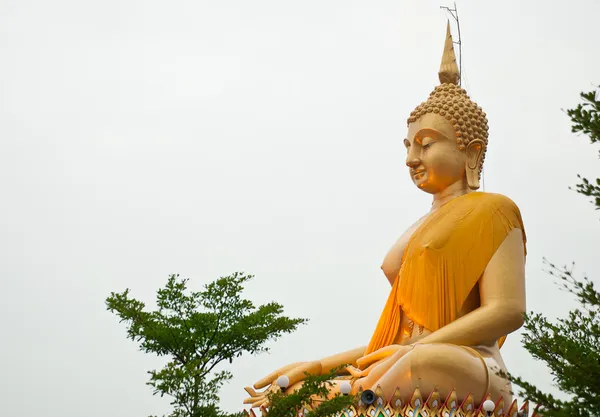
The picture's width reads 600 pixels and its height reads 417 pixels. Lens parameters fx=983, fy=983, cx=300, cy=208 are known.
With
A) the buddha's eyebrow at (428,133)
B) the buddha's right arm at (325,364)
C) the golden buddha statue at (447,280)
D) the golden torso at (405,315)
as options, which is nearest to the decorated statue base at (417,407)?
the golden buddha statue at (447,280)

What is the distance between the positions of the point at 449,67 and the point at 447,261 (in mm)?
2565

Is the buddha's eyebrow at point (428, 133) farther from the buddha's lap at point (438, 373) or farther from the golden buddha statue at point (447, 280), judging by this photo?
the buddha's lap at point (438, 373)

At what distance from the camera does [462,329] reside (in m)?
9.05

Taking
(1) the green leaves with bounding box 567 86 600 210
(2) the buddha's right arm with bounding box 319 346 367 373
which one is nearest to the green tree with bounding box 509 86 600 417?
(1) the green leaves with bounding box 567 86 600 210

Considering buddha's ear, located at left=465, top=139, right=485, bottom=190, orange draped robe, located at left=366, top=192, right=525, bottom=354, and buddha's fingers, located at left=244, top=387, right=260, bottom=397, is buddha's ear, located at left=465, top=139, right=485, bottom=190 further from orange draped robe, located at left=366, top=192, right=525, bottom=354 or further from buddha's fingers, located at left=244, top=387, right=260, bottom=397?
buddha's fingers, located at left=244, top=387, right=260, bottom=397

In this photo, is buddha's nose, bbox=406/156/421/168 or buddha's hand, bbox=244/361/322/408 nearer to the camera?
buddha's hand, bbox=244/361/322/408

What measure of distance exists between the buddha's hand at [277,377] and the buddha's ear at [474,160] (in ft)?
8.26

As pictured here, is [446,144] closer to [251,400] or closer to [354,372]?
→ [354,372]

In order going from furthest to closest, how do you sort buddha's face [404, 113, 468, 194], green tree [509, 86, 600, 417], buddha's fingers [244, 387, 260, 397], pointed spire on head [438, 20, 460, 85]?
pointed spire on head [438, 20, 460, 85] → buddha's face [404, 113, 468, 194] → buddha's fingers [244, 387, 260, 397] → green tree [509, 86, 600, 417]

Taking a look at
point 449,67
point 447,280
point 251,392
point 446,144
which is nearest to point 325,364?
point 251,392

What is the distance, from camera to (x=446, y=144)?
1042 centimetres

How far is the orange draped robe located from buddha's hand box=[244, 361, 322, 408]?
2.21 feet

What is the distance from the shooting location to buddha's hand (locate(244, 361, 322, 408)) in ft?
31.2

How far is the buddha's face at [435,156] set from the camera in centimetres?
1038
